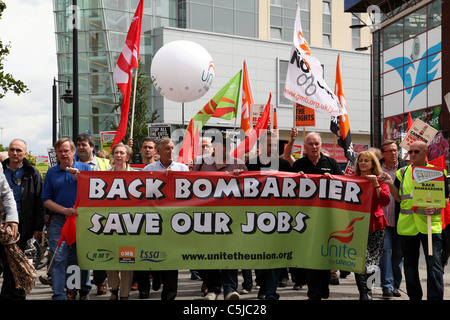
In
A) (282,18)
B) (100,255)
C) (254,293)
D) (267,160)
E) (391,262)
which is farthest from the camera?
(282,18)

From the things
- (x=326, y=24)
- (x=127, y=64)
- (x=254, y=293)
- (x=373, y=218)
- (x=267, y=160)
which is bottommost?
(x=254, y=293)

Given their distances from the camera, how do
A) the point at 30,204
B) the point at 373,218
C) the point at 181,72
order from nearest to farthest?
the point at 30,204 → the point at 373,218 → the point at 181,72

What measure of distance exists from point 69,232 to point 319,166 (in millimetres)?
3117

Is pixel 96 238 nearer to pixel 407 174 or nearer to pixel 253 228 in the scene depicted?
pixel 253 228

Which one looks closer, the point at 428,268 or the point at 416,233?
the point at 428,268

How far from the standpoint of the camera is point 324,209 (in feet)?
22.8

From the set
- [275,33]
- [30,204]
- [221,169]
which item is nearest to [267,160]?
[221,169]

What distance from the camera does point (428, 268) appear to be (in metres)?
6.82

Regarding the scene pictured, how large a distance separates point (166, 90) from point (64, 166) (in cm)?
605

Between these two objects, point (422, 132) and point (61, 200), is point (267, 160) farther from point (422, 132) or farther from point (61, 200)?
point (61, 200)

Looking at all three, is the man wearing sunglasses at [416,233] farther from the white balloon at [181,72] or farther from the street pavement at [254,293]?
the white balloon at [181,72]

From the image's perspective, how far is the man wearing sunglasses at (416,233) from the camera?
22.3 ft

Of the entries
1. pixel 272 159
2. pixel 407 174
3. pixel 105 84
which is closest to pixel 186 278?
pixel 272 159
